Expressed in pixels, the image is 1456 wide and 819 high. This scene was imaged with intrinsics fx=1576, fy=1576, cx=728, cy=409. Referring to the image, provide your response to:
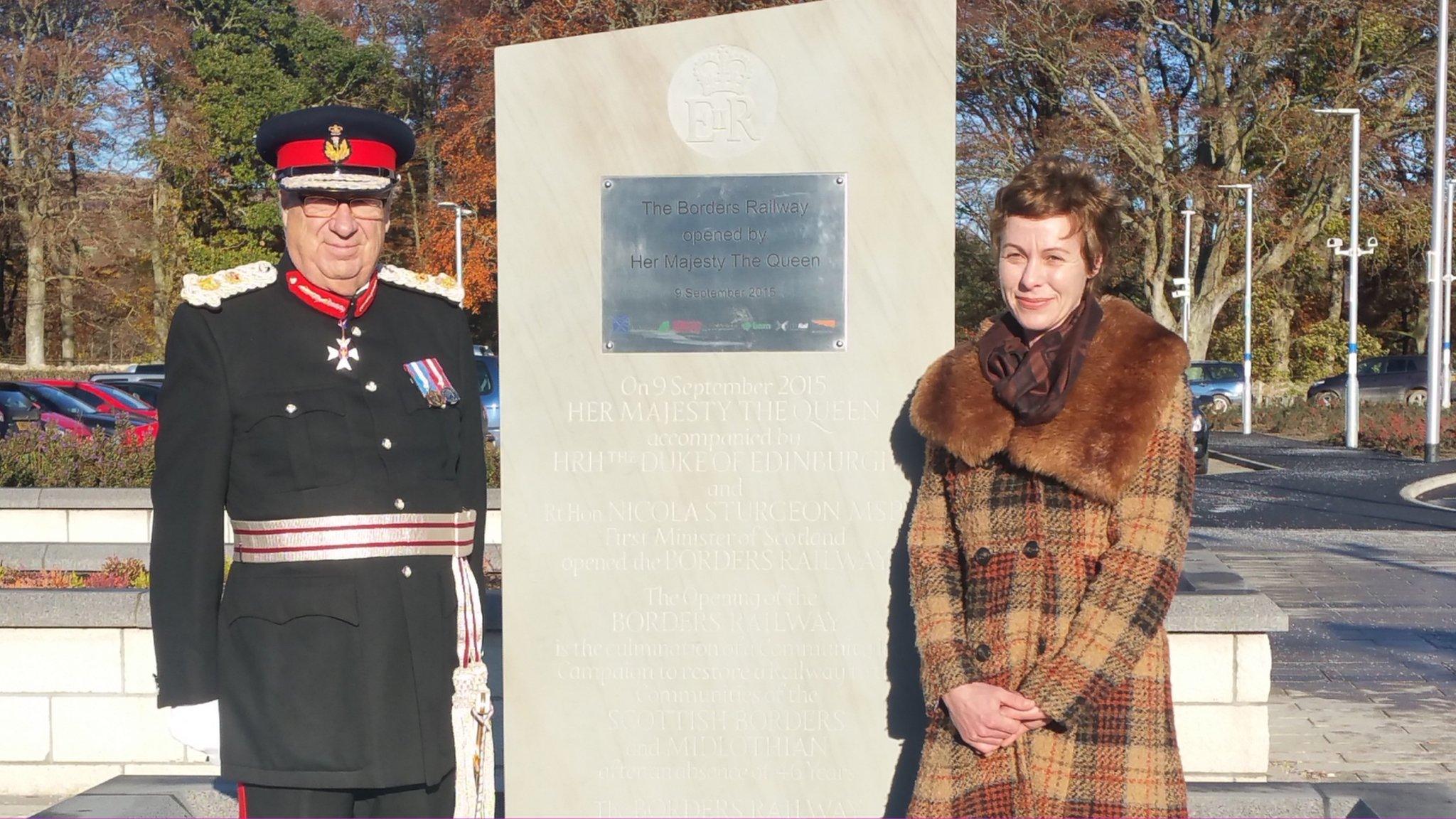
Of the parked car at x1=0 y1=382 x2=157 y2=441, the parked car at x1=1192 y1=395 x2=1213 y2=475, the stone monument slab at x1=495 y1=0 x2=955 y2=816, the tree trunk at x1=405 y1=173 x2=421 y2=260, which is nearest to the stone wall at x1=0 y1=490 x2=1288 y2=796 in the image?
the stone monument slab at x1=495 y1=0 x2=955 y2=816

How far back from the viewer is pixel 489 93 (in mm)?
30391

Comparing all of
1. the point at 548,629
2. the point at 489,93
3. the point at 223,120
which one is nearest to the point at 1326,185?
the point at 489,93

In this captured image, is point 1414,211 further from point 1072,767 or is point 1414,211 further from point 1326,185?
point 1072,767

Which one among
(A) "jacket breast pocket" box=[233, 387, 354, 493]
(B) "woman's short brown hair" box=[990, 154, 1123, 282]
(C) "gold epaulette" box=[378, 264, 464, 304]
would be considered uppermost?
(B) "woman's short brown hair" box=[990, 154, 1123, 282]

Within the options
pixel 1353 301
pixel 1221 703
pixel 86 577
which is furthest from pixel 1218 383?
pixel 1221 703

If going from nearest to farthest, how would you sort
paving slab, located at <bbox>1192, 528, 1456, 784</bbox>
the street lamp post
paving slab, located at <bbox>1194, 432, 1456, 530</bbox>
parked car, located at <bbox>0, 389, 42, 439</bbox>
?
paving slab, located at <bbox>1192, 528, 1456, 784</bbox>
paving slab, located at <bbox>1194, 432, 1456, 530</bbox>
parked car, located at <bbox>0, 389, 42, 439</bbox>
the street lamp post

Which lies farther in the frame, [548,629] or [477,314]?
[477,314]

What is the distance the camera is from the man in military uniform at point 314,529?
3457 mm

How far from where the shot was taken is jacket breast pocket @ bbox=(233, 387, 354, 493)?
11.5 feet

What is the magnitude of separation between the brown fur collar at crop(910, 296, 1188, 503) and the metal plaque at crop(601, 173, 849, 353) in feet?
3.37

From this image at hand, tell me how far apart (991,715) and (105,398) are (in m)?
24.5

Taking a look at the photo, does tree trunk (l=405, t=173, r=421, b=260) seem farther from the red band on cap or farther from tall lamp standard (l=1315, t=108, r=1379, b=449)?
the red band on cap

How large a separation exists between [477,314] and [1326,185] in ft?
72.0

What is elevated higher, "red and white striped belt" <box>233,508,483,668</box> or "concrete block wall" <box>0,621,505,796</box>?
"red and white striped belt" <box>233,508,483,668</box>
